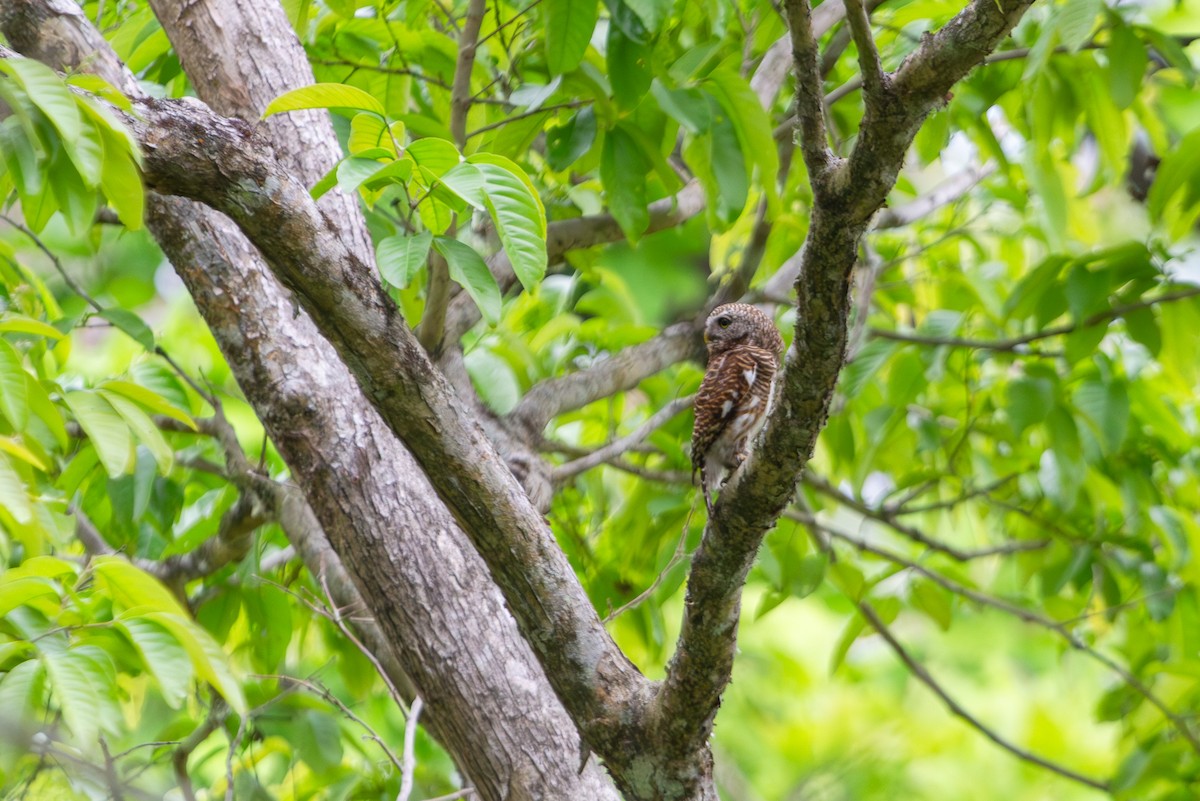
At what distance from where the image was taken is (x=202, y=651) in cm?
138

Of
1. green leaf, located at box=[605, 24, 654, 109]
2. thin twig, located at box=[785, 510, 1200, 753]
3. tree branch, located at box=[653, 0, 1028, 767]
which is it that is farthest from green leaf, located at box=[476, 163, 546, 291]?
thin twig, located at box=[785, 510, 1200, 753]

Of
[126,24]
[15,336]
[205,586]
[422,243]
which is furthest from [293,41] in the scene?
[205,586]

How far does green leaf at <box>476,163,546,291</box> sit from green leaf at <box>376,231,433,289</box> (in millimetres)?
113

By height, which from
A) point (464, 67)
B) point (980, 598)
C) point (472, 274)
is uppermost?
point (464, 67)

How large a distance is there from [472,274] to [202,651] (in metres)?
0.62

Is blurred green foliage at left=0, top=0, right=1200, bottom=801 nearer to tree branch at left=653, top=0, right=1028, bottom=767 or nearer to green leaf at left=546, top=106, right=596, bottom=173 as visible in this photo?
green leaf at left=546, top=106, right=596, bottom=173

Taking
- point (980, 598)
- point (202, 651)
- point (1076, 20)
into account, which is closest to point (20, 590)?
point (202, 651)

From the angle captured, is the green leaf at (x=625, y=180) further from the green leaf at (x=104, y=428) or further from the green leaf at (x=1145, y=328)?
the green leaf at (x=1145, y=328)

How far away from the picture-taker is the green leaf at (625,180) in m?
2.19

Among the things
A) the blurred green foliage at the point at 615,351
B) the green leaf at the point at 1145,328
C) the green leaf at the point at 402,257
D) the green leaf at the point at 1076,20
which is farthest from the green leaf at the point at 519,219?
the green leaf at the point at 1145,328

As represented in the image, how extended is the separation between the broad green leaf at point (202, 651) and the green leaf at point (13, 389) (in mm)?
410

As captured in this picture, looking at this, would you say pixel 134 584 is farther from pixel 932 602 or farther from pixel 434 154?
pixel 932 602

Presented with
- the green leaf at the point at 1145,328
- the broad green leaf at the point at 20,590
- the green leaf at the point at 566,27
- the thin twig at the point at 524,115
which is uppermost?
the green leaf at the point at 566,27

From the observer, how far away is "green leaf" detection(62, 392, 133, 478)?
177cm
